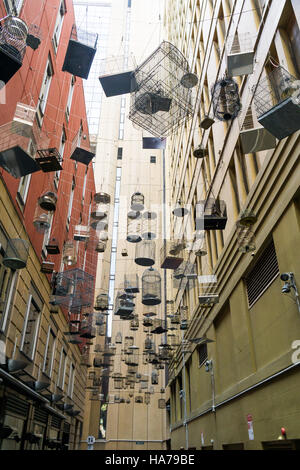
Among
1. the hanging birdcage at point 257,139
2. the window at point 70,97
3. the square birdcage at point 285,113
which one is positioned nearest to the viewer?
the square birdcage at point 285,113

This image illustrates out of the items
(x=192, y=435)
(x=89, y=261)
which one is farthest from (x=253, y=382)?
(x=89, y=261)

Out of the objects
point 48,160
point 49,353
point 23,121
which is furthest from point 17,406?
point 23,121

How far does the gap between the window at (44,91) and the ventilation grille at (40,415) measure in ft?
36.3

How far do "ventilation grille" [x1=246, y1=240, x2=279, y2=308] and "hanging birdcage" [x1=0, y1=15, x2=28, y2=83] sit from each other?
6.82 meters

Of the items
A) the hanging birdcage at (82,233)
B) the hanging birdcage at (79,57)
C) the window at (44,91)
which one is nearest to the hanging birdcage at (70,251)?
the hanging birdcage at (82,233)

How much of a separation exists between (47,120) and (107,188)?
17.5 m

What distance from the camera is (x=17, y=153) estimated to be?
264 inches

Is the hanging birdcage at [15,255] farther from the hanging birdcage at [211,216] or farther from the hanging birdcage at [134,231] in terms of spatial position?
the hanging birdcage at [211,216]

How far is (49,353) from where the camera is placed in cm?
1722

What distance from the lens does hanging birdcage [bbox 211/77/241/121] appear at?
25.8ft

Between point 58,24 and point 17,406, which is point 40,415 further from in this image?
point 58,24

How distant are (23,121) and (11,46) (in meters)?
1.66

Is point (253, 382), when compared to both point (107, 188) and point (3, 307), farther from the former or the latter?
point (107, 188)

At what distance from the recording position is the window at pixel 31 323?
1320 cm
